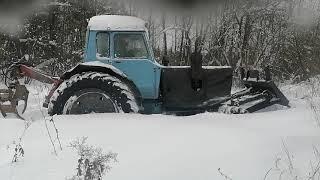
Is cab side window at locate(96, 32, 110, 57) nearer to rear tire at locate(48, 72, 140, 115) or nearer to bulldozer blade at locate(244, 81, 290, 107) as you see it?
rear tire at locate(48, 72, 140, 115)

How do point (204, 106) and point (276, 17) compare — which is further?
point (276, 17)

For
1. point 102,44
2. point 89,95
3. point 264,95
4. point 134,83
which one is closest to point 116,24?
point 102,44

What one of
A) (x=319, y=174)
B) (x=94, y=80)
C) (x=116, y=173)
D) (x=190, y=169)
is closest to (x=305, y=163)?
(x=319, y=174)

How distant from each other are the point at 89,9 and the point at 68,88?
42.2 ft

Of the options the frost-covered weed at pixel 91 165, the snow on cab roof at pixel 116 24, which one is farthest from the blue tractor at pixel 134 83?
the frost-covered weed at pixel 91 165

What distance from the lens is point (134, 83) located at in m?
8.30

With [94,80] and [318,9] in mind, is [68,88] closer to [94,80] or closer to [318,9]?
[94,80]

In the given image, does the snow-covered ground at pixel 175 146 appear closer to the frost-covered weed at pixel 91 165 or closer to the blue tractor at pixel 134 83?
the frost-covered weed at pixel 91 165

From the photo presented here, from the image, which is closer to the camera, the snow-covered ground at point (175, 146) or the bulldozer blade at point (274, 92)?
the snow-covered ground at point (175, 146)

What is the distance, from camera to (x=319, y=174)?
4.24 metres

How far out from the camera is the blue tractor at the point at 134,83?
7.87m

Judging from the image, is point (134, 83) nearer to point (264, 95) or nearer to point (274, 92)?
point (264, 95)

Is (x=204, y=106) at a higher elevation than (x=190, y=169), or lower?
lower

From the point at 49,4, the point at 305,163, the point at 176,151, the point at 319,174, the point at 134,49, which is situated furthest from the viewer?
the point at 49,4
